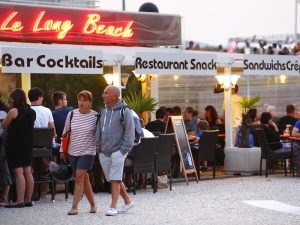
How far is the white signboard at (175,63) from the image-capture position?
1695 cm

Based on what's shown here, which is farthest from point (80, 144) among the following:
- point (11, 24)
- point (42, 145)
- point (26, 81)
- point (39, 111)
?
point (11, 24)

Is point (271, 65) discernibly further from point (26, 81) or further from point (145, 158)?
point (145, 158)

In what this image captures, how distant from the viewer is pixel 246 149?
60.6ft

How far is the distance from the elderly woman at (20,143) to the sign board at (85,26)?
24.0 ft

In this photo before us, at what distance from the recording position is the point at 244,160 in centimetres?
1841

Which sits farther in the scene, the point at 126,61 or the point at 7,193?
the point at 126,61

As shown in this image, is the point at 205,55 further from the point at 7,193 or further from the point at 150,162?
the point at 7,193

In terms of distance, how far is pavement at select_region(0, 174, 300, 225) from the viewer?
37.0 feet

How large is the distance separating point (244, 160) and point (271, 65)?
243cm

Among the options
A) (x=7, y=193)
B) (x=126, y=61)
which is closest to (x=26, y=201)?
(x=7, y=193)

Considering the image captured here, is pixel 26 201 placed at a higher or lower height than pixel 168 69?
lower

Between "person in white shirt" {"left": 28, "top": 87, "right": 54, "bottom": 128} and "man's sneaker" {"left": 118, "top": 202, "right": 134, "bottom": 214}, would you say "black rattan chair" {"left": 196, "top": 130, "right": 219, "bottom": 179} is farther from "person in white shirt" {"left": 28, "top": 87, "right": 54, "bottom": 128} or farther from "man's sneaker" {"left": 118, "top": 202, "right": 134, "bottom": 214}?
"man's sneaker" {"left": 118, "top": 202, "right": 134, "bottom": 214}

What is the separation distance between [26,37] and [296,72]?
6.26m

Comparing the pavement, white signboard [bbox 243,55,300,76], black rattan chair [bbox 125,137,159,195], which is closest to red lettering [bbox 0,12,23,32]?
white signboard [bbox 243,55,300,76]
